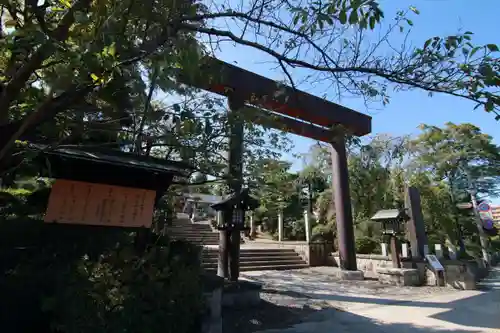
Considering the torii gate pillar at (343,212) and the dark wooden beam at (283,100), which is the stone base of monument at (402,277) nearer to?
the torii gate pillar at (343,212)

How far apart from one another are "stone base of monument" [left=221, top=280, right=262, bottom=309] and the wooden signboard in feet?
7.50

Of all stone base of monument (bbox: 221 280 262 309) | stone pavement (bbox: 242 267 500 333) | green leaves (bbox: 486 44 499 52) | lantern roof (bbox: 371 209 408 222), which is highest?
green leaves (bbox: 486 44 499 52)

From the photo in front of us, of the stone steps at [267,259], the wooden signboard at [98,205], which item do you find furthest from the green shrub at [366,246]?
the wooden signboard at [98,205]

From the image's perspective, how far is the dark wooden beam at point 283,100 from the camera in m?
6.73

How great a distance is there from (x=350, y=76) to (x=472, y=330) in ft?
14.3

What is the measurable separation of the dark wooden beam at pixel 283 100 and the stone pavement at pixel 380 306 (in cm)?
359

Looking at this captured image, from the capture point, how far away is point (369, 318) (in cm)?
546

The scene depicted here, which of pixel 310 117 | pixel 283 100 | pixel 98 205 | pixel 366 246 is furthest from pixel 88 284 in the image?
pixel 366 246

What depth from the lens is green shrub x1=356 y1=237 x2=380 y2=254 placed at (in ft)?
46.3

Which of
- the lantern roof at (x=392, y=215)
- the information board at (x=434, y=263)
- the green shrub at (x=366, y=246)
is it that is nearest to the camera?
the information board at (x=434, y=263)

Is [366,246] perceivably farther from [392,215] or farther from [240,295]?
[240,295]

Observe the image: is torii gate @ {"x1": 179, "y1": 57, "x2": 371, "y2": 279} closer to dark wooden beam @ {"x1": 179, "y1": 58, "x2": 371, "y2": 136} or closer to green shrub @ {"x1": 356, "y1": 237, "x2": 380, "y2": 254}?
dark wooden beam @ {"x1": 179, "y1": 58, "x2": 371, "y2": 136}

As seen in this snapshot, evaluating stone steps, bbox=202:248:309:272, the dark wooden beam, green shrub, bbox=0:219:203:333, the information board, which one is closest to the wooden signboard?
green shrub, bbox=0:219:203:333

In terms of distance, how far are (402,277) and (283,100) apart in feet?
21.3
